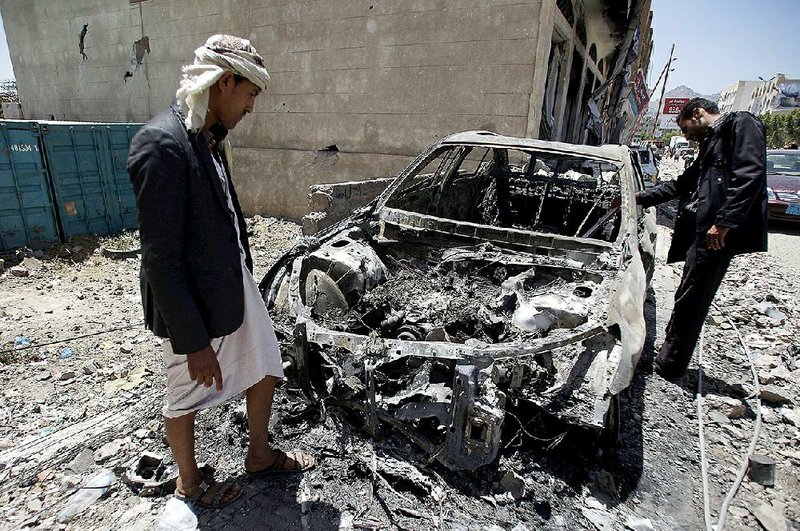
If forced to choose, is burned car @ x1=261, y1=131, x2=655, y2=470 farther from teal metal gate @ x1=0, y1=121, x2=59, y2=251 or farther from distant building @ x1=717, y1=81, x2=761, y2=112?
distant building @ x1=717, y1=81, x2=761, y2=112

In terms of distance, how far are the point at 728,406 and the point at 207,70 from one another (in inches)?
140

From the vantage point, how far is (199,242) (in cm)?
147

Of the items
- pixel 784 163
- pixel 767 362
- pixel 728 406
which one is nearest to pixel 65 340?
pixel 728 406

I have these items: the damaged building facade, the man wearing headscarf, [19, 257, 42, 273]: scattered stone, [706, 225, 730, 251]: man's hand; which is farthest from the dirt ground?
the damaged building facade

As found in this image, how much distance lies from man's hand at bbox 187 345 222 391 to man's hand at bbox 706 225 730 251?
9.90 ft

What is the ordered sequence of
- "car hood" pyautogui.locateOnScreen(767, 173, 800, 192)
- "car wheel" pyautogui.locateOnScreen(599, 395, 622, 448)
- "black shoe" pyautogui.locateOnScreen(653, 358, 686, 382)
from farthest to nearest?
"car hood" pyautogui.locateOnScreen(767, 173, 800, 192)
"black shoe" pyautogui.locateOnScreen(653, 358, 686, 382)
"car wheel" pyautogui.locateOnScreen(599, 395, 622, 448)

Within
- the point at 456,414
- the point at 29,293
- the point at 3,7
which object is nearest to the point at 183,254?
the point at 456,414

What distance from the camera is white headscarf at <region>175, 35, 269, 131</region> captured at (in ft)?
4.67

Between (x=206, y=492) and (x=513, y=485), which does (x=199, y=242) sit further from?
(x=513, y=485)

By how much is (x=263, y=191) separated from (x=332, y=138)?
2.02 meters

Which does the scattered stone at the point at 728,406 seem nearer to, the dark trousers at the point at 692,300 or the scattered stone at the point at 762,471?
the dark trousers at the point at 692,300

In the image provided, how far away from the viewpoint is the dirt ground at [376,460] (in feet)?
6.25

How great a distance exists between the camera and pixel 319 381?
7.30 feet

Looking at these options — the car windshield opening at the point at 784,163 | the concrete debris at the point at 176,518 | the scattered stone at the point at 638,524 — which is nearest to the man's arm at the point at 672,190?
the scattered stone at the point at 638,524
